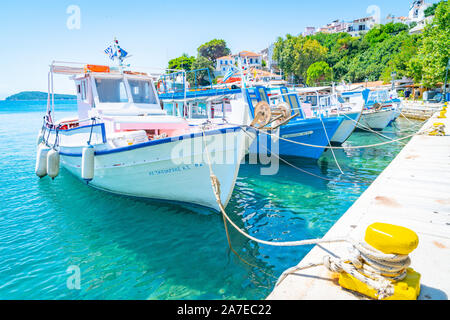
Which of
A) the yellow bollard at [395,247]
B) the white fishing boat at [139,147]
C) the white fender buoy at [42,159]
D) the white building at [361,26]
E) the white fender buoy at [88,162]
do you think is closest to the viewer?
the yellow bollard at [395,247]

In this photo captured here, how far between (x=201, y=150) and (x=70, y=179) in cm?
747

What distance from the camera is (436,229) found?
12.5 feet

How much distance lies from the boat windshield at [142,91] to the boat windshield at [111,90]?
0.31m

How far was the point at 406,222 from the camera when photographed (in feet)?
13.3

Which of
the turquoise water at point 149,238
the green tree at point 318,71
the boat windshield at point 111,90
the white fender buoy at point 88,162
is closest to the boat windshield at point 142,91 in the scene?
the boat windshield at point 111,90

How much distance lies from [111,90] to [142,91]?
1064mm

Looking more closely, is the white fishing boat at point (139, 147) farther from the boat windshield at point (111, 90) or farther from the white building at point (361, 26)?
the white building at point (361, 26)

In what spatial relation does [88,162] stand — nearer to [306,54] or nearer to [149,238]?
[149,238]

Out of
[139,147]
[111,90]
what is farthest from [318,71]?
[139,147]

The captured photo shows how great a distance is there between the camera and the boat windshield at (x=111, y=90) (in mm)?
9295

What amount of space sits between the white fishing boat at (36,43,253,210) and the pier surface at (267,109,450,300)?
3.10 meters

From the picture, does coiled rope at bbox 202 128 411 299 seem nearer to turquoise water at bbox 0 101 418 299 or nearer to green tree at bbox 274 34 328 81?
turquoise water at bbox 0 101 418 299

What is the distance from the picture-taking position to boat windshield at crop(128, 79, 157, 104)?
9.74 metres
